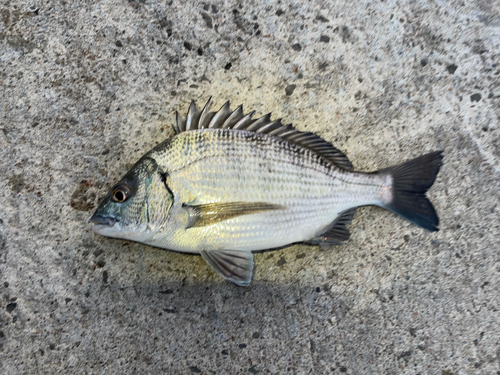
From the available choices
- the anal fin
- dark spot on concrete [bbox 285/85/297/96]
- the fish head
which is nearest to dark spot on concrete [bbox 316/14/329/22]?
dark spot on concrete [bbox 285/85/297/96]

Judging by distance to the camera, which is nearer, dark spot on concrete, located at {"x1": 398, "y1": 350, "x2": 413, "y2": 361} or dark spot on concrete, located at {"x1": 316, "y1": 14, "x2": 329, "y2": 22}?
dark spot on concrete, located at {"x1": 398, "y1": 350, "x2": 413, "y2": 361}

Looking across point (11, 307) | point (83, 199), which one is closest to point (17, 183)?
point (83, 199)

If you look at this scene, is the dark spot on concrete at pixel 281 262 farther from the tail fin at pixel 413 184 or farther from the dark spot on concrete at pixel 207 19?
the dark spot on concrete at pixel 207 19

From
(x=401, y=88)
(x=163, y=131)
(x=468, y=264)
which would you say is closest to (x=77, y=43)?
(x=163, y=131)

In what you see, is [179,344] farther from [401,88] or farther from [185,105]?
[401,88]

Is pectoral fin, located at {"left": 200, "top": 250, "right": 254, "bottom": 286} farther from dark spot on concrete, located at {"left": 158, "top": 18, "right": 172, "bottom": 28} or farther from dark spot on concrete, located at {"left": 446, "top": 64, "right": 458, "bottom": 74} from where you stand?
dark spot on concrete, located at {"left": 446, "top": 64, "right": 458, "bottom": 74}

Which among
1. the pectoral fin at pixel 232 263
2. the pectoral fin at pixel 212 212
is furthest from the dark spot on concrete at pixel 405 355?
the pectoral fin at pixel 212 212
